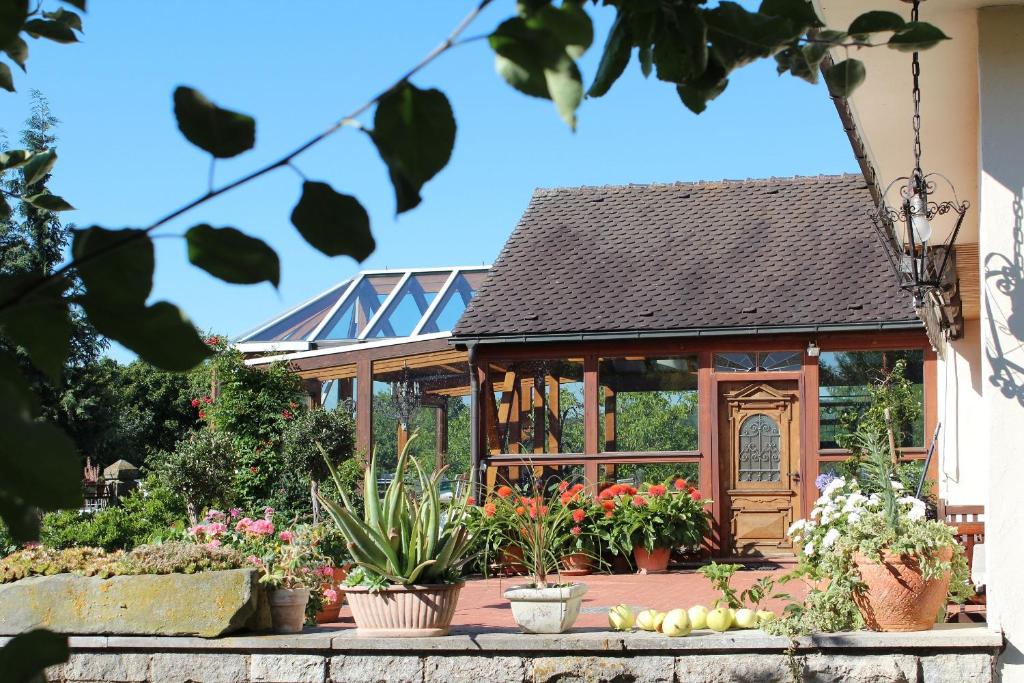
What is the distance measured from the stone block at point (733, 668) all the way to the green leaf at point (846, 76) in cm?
499

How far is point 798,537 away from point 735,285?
305 inches

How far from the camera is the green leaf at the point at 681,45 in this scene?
0.78 metres

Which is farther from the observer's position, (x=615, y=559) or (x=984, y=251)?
(x=615, y=559)

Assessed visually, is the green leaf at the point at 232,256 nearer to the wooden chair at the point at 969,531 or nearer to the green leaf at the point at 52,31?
the green leaf at the point at 52,31

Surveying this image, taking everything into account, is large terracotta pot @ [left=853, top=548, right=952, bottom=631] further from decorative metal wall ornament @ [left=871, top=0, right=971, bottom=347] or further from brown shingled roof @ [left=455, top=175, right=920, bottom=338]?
brown shingled roof @ [left=455, top=175, right=920, bottom=338]

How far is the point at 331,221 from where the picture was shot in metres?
0.66

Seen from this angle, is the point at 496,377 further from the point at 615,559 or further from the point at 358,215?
the point at 358,215

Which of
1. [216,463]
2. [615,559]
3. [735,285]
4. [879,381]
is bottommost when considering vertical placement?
[615,559]

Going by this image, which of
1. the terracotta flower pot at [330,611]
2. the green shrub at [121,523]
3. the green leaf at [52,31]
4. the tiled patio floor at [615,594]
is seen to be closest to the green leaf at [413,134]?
the green leaf at [52,31]

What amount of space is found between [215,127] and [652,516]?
456 inches

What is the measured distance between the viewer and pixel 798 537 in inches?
254

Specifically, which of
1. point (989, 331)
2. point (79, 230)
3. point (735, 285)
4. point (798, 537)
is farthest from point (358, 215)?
point (735, 285)

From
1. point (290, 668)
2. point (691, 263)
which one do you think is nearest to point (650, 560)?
point (691, 263)

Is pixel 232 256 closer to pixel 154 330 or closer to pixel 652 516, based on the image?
pixel 154 330
